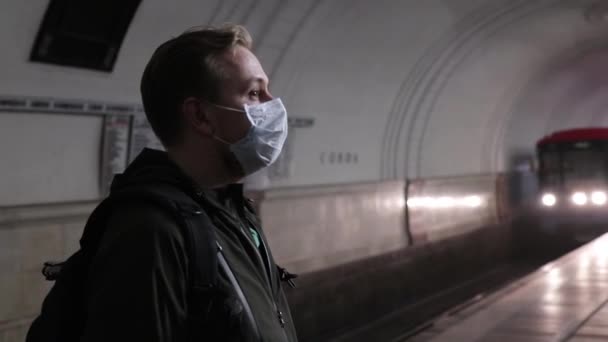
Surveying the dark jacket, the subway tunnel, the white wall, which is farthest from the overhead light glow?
the dark jacket

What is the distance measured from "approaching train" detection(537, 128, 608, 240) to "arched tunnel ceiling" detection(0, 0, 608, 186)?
1.07m

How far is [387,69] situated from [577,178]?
816 cm

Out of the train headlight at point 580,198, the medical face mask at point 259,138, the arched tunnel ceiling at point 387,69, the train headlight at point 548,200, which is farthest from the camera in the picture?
the train headlight at point 548,200

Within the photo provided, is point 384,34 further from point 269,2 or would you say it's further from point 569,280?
point 569,280

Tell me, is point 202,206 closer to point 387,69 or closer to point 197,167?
point 197,167

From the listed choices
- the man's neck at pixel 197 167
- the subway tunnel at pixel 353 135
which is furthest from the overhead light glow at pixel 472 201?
the man's neck at pixel 197 167

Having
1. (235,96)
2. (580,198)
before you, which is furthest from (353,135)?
(235,96)

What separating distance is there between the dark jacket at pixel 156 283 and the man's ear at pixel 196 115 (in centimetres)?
15

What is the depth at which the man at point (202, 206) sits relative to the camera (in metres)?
1.29

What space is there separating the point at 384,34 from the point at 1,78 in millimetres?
5474

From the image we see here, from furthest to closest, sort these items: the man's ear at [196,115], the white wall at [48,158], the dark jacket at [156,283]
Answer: the white wall at [48,158], the man's ear at [196,115], the dark jacket at [156,283]

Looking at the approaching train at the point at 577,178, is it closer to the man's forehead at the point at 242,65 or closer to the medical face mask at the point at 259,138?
the medical face mask at the point at 259,138

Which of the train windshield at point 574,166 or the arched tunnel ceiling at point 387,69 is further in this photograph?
the train windshield at point 574,166

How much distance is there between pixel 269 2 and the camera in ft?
22.6
